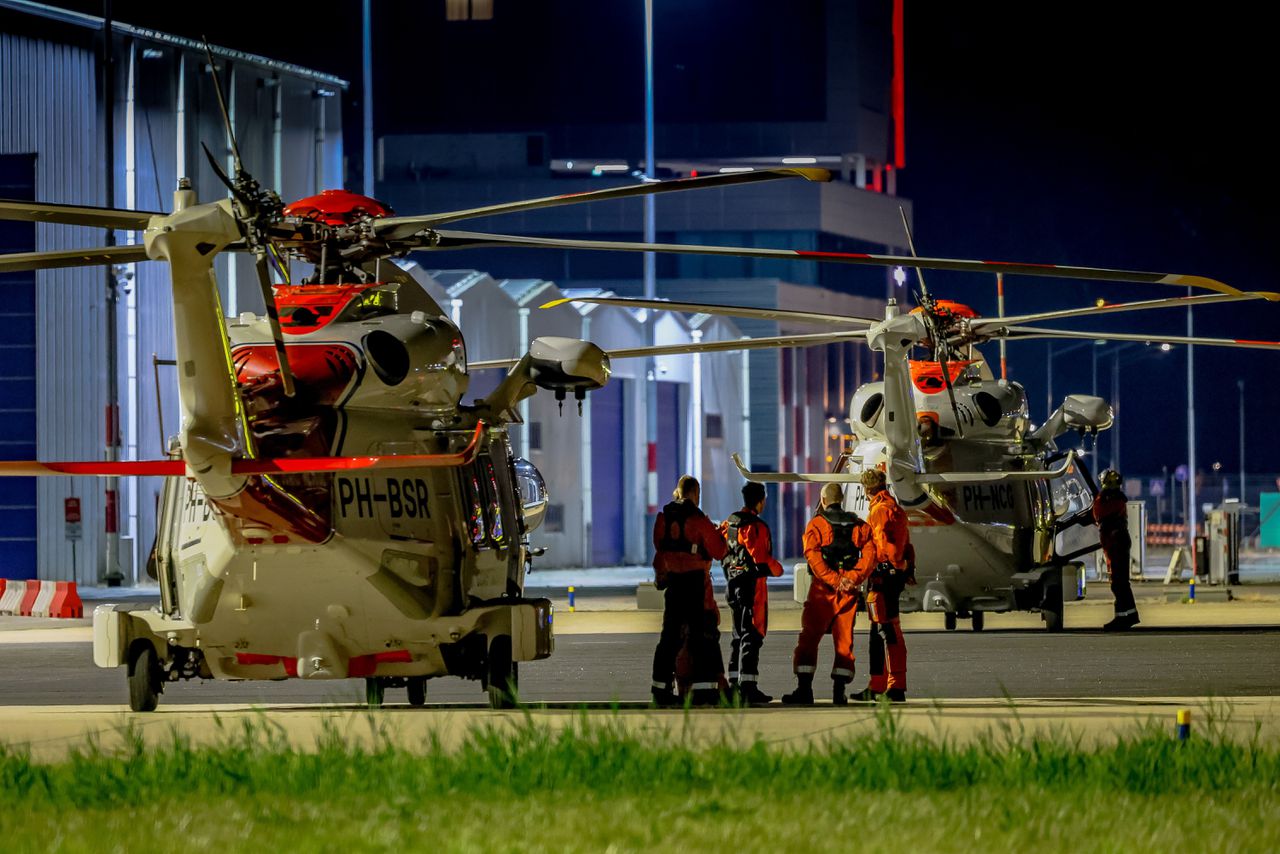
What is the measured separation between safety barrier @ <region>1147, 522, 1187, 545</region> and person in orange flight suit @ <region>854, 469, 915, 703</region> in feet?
191

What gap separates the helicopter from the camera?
23953 mm

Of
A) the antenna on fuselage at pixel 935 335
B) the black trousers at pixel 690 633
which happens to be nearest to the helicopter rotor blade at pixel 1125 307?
the antenna on fuselage at pixel 935 335

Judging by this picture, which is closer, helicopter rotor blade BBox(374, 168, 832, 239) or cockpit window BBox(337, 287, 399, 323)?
helicopter rotor blade BBox(374, 168, 832, 239)

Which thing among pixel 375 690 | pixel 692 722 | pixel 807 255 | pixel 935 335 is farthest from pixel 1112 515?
pixel 692 722

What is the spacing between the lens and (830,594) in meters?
15.7

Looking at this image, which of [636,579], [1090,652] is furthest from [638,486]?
[1090,652]

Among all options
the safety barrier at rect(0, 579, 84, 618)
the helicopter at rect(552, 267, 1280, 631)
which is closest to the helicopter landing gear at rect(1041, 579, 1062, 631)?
the helicopter at rect(552, 267, 1280, 631)

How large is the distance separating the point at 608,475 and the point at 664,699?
37.7 m

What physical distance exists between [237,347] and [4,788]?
5.07 metres

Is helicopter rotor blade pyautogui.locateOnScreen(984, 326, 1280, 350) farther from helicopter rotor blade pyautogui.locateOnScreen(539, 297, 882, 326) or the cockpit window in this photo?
the cockpit window

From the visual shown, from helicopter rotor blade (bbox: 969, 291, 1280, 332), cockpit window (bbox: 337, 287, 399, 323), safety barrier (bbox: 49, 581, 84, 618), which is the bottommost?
safety barrier (bbox: 49, 581, 84, 618)

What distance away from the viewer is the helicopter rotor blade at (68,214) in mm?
11453

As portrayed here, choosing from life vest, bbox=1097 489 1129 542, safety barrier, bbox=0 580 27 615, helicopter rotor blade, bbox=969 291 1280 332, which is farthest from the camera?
safety barrier, bbox=0 580 27 615

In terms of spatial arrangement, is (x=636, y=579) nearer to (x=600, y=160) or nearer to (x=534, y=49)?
(x=600, y=160)
